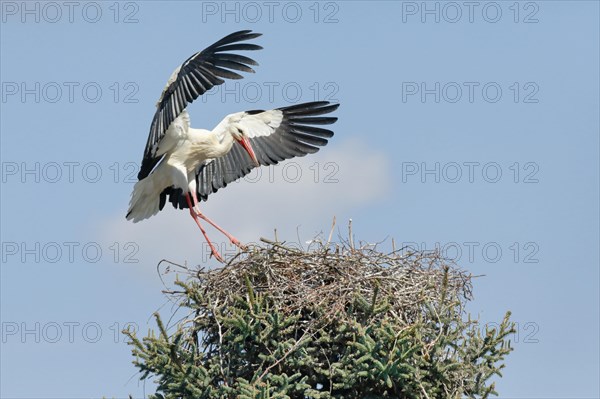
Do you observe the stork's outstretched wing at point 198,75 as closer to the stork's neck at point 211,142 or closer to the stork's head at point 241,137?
the stork's neck at point 211,142

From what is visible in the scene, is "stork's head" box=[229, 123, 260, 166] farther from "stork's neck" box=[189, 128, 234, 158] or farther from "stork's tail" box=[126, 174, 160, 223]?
"stork's tail" box=[126, 174, 160, 223]

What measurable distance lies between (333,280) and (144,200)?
4.19 m

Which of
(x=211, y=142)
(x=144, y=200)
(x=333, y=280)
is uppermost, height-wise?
(x=211, y=142)

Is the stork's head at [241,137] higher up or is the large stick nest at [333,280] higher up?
the stork's head at [241,137]

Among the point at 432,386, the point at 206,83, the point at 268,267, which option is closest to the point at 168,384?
the point at 268,267

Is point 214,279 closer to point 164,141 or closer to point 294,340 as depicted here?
point 294,340

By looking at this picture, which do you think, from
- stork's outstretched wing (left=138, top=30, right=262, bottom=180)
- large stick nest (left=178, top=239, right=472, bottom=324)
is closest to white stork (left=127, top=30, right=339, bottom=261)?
stork's outstretched wing (left=138, top=30, right=262, bottom=180)

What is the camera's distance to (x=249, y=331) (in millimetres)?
9656

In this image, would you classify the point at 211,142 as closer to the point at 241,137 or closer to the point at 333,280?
the point at 241,137

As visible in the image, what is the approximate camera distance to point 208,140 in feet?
43.5

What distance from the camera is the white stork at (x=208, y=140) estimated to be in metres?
12.4

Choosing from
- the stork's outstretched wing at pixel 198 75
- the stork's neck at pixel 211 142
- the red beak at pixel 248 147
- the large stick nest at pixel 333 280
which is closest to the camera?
the large stick nest at pixel 333 280

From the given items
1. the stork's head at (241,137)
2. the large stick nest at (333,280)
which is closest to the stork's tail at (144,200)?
the stork's head at (241,137)

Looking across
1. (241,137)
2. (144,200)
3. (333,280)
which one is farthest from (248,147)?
(333,280)
